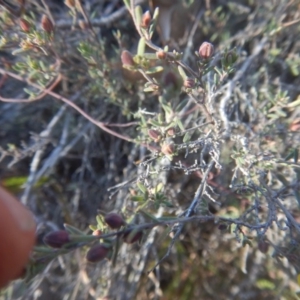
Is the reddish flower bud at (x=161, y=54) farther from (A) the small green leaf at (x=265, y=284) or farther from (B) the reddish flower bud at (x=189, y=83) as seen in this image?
(A) the small green leaf at (x=265, y=284)

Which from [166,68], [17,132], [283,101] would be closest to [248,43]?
[166,68]

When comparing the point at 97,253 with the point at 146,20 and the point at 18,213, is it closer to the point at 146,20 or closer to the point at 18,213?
the point at 18,213

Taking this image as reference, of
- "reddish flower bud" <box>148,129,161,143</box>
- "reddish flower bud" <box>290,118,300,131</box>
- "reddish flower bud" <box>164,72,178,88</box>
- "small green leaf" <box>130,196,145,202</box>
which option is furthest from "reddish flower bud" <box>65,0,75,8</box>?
"reddish flower bud" <box>290,118,300,131</box>

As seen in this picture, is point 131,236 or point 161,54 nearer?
point 131,236

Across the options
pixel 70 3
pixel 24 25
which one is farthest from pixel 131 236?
pixel 70 3

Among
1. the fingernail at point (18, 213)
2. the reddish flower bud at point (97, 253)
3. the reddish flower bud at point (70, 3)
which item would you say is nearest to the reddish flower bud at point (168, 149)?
the reddish flower bud at point (97, 253)

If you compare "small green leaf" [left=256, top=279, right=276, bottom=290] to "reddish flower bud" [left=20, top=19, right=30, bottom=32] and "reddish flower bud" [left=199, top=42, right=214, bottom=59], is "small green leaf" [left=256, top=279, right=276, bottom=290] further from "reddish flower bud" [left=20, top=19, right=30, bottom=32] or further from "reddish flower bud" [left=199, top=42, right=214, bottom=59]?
"reddish flower bud" [left=20, top=19, right=30, bottom=32]
